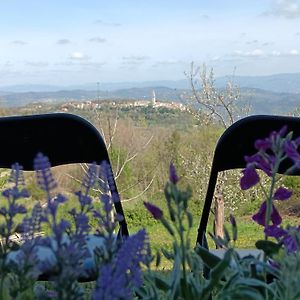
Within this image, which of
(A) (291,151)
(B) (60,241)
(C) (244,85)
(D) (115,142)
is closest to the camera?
(B) (60,241)

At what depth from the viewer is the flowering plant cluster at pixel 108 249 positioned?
11.7 inches

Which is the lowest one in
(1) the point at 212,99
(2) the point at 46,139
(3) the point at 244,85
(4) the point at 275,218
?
(1) the point at 212,99

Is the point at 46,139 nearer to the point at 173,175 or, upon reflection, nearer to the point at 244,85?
the point at 173,175

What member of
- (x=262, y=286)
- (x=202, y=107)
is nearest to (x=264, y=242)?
(x=262, y=286)

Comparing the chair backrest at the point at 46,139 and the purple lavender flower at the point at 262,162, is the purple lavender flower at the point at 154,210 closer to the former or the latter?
the purple lavender flower at the point at 262,162

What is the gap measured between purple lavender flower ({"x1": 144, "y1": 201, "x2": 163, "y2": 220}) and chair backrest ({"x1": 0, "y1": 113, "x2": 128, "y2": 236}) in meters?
1.33

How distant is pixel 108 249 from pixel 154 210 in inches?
2.1

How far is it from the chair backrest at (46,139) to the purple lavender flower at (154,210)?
1327mm

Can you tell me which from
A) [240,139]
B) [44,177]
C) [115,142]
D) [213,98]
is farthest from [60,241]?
[213,98]

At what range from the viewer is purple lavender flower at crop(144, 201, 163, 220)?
37 cm

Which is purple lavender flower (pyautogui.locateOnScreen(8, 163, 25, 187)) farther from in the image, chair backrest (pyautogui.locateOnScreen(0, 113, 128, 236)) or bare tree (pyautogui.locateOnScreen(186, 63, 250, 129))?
bare tree (pyautogui.locateOnScreen(186, 63, 250, 129))

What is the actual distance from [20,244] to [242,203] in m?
12.8

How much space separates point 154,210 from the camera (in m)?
0.38

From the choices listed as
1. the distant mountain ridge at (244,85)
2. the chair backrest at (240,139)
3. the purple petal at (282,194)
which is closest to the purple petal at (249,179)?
the purple petal at (282,194)
